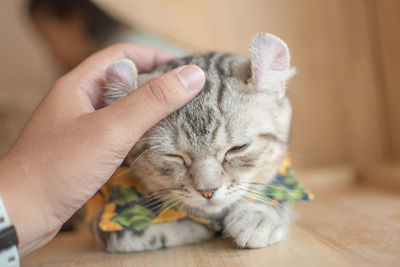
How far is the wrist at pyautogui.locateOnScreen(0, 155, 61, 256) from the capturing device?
94 cm

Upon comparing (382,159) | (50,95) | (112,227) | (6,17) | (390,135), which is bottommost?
(382,159)

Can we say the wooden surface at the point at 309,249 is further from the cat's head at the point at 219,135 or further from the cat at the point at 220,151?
the cat's head at the point at 219,135

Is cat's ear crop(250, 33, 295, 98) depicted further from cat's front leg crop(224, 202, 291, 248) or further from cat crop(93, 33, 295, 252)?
cat's front leg crop(224, 202, 291, 248)

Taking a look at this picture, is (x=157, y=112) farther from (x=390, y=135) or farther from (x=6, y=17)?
(x=6, y=17)

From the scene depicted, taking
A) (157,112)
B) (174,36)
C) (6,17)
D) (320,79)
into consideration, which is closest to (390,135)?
(320,79)

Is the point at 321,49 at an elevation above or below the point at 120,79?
below

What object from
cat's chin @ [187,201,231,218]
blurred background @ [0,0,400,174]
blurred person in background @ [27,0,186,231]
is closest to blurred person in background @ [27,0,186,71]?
blurred person in background @ [27,0,186,231]

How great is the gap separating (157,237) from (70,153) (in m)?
0.40

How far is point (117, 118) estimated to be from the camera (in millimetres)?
974

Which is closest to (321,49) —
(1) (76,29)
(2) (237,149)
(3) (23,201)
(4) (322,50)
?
(4) (322,50)

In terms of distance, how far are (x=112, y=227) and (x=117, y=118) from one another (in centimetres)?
36

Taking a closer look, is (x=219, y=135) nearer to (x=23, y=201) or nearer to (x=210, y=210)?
(x=210, y=210)

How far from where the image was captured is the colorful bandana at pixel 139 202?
46.2 inches

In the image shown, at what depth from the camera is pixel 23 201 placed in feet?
3.11
